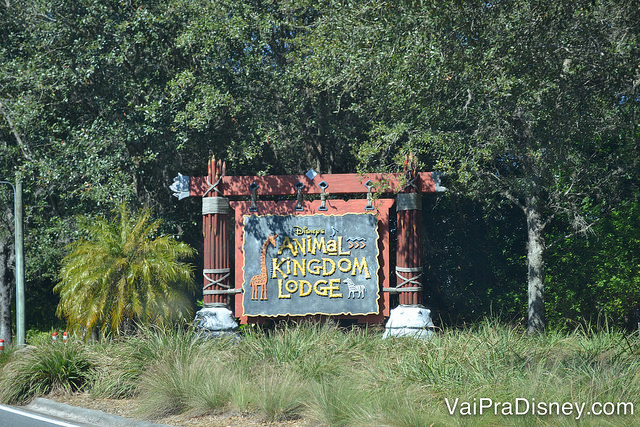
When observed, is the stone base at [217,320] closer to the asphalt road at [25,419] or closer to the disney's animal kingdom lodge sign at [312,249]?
the disney's animal kingdom lodge sign at [312,249]

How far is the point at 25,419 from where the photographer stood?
1088cm

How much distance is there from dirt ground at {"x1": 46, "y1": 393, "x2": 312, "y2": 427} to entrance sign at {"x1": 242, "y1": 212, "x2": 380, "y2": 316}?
20.8ft

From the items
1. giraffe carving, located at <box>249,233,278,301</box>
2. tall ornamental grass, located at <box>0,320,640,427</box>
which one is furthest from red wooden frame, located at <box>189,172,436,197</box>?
tall ornamental grass, located at <box>0,320,640,427</box>

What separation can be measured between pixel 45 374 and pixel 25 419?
1802 millimetres

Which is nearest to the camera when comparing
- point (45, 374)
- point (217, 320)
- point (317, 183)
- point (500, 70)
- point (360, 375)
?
point (360, 375)

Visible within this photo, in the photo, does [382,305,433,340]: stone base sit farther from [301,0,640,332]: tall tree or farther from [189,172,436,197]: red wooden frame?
[301,0,640,332]: tall tree

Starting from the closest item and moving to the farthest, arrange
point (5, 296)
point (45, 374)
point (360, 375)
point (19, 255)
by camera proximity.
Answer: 1. point (360, 375)
2. point (45, 374)
3. point (19, 255)
4. point (5, 296)

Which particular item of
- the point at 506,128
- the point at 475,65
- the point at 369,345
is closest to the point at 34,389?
the point at 369,345

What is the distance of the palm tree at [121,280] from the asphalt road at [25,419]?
196 inches

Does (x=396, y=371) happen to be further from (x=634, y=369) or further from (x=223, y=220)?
(x=223, y=220)

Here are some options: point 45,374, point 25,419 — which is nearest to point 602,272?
point 45,374

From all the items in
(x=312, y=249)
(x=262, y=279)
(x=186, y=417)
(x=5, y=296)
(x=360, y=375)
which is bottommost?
(x=186, y=417)

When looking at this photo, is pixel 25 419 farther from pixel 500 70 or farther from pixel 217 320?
pixel 500 70

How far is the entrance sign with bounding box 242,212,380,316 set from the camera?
57.6 feet
